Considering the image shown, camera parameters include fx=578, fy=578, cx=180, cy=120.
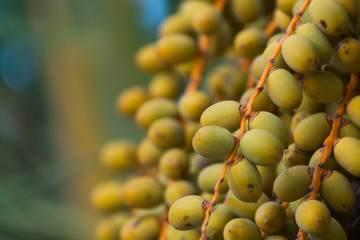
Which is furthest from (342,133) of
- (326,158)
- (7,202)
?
(7,202)

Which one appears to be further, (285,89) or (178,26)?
(178,26)

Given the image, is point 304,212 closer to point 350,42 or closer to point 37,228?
point 350,42

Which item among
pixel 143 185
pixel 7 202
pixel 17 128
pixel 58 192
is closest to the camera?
pixel 143 185

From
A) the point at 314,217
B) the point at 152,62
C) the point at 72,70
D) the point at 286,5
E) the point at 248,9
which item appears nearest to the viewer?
the point at 314,217

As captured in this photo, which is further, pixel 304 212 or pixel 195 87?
pixel 195 87

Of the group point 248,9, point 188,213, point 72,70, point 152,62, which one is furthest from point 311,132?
point 72,70

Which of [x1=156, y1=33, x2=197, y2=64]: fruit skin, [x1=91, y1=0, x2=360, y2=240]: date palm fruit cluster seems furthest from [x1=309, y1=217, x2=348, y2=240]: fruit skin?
[x1=156, y1=33, x2=197, y2=64]: fruit skin

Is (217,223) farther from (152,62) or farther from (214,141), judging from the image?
(152,62)
